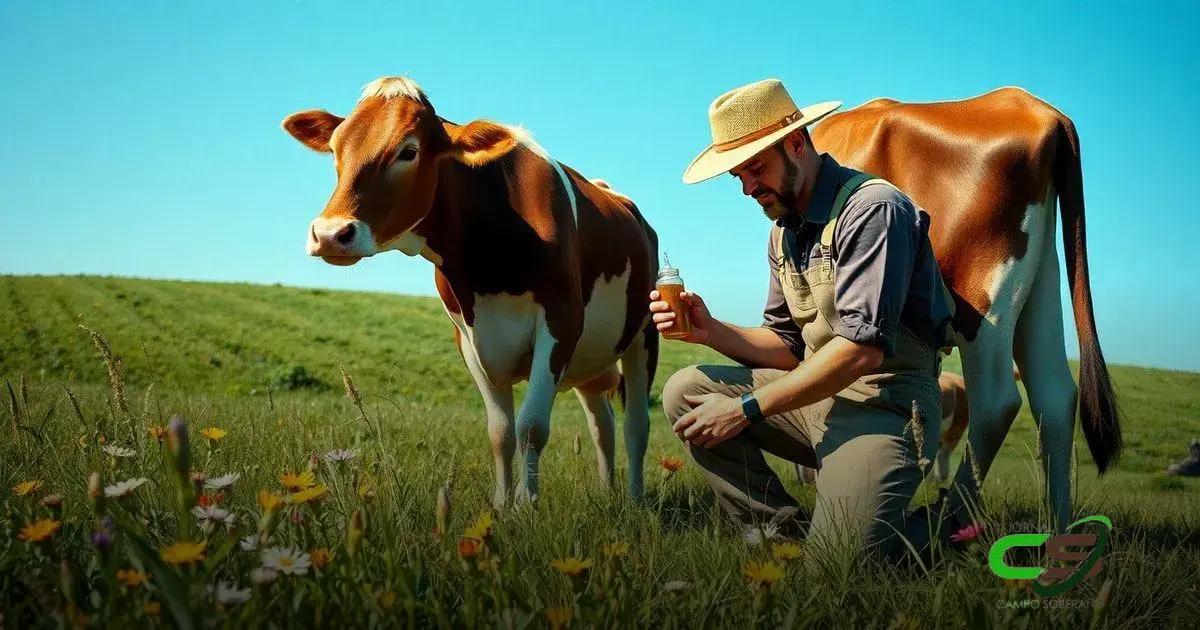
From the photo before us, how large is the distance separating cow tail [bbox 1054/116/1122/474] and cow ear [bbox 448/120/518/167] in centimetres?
290

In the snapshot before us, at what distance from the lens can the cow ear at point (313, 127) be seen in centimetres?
479

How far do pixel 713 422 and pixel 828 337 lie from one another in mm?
639

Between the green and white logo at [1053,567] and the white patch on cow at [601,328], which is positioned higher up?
the white patch on cow at [601,328]

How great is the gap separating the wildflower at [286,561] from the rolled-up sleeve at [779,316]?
2.90 meters

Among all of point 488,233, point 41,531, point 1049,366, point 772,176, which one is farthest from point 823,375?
point 41,531

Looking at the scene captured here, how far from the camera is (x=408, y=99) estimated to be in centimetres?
451

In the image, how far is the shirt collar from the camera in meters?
3.68

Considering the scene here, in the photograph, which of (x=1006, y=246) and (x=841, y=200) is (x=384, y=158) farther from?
(x=1006, y=246)

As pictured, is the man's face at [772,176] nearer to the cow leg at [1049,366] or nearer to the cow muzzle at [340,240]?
the cow muzzle at [340,240]

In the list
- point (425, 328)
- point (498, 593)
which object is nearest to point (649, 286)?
point (498, 593)

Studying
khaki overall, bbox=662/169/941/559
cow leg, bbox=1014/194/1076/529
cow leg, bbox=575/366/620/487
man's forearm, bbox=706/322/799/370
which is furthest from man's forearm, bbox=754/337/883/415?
cow leg, bbox=575/366/620/487

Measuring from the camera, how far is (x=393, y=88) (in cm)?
455

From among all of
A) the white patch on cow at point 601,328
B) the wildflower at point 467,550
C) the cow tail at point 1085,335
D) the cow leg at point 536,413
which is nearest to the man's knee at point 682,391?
the cow leg at point 536,413

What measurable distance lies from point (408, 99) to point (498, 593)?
319 cm
